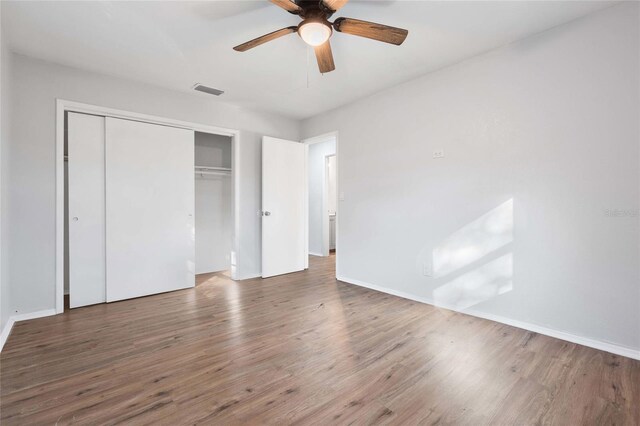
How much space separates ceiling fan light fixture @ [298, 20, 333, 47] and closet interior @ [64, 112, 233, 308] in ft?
8.03

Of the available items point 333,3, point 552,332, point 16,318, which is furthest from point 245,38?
point 552,332

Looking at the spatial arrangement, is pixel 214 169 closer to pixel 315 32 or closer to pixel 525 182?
pixel 315 32

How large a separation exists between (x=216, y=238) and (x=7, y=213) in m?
2.48

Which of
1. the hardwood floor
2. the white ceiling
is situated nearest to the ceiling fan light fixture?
the white ceiling

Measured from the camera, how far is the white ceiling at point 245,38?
6.96 ft

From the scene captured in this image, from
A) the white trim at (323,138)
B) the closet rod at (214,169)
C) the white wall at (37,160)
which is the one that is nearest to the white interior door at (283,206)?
the white trim at (323,138)

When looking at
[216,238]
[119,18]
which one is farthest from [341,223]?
[119,18]

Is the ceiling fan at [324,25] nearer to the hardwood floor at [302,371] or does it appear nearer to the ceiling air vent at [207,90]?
the ceiling air vent at [207,90]

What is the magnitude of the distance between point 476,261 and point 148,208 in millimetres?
3701

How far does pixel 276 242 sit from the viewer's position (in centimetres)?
447

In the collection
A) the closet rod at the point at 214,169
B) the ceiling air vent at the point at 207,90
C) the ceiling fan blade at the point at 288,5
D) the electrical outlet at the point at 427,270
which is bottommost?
the electrical outlet at the point at 427,270

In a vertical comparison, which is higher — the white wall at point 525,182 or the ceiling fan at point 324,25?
the ceiling fan at point 324,25

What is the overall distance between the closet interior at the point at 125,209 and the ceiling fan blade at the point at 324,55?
88.2 inches

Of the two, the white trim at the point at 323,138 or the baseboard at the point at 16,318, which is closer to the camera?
the baseboard at the point at 16,318
